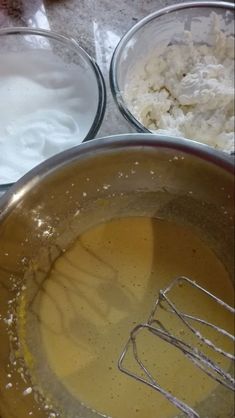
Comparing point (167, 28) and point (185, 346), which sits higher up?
point (167, 28)

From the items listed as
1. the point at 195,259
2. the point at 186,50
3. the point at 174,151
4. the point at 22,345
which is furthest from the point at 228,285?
the point at 186,50

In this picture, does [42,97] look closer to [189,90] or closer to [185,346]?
[189,90]

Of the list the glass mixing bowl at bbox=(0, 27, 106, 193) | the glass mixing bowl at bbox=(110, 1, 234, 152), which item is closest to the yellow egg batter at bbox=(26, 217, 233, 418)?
the glass mixing bowl at bbox=(0, 27, 106, 193)

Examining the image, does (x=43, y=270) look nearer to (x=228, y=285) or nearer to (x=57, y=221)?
(x=57, y=221)

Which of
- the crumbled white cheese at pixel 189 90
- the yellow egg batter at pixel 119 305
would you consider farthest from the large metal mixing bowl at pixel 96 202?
the crumbled white cheese at pixel 189 90

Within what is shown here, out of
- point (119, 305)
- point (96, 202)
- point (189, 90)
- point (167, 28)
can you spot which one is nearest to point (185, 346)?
point (119, 305)

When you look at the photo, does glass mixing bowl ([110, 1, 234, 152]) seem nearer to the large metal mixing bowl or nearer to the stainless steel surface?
the large metal mixing bowl

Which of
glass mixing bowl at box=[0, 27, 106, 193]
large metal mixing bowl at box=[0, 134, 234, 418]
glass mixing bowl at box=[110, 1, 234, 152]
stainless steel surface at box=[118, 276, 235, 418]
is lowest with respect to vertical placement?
stainless steel surface at box=[118, 276, 235, 418]
